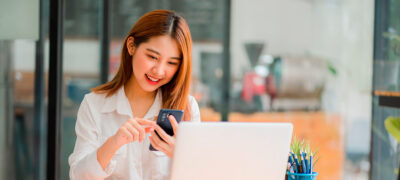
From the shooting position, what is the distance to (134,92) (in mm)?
1942

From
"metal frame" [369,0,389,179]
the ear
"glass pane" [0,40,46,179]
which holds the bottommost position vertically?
"glass pane" [0,40,46,179]

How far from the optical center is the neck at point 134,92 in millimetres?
1938

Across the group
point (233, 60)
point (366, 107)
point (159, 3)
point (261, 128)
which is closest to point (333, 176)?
point (366, 107)

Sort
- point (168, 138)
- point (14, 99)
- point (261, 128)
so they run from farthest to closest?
point (14, 99), point (168, 138), point (261, 128)

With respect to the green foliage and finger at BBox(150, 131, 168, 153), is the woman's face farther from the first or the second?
the green foliage

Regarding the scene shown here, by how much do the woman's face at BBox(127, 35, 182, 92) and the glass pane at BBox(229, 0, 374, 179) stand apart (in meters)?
2.36

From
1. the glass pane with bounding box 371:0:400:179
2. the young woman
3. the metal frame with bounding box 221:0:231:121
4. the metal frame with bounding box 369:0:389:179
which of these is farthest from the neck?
the metal frame with bounding box 221:0:231:121

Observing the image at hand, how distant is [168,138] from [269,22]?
9.08ft

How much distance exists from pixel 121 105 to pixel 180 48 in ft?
1.07

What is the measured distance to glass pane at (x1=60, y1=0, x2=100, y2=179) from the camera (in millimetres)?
3217

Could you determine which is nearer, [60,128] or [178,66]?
[178,66]

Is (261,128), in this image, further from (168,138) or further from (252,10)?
(252,10)

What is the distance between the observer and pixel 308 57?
4.15m

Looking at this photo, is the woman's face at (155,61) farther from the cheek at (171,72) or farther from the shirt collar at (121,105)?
the shirt collar at (121,105)
